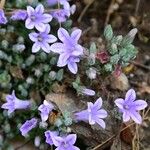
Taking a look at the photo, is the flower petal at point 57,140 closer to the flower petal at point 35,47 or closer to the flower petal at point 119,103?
the flower petal at point 119,103

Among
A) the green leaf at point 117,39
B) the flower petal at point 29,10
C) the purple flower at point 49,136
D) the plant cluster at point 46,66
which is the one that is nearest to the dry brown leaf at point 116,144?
the plant cluster at point 46,66

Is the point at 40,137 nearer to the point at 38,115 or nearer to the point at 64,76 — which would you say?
the point at 38,115

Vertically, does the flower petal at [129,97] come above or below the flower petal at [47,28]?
below

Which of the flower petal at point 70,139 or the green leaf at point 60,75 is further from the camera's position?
the green leaf at point 60,75

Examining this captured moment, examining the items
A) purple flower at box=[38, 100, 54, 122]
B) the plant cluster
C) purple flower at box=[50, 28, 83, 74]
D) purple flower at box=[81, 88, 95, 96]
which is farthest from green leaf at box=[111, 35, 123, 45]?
purple flower at box=[38, 100, 54, 122]

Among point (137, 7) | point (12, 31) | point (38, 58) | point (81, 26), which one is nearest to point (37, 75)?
point (38, 58)

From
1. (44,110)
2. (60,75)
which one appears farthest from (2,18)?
(44,110)
